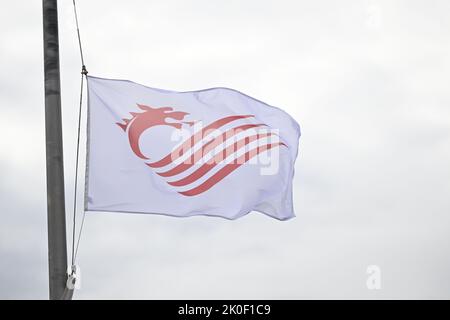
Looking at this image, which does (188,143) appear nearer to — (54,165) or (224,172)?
(224,172)

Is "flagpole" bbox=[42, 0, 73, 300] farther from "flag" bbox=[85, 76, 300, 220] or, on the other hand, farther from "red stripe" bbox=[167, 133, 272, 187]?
"red stripe" bbox=[167, 133, 272, 187]

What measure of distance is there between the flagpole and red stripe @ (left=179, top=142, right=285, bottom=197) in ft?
13.3

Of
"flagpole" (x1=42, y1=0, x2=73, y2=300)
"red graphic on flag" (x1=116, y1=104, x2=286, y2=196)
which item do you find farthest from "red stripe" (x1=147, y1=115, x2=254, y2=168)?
"flagpole" (x1=42, y1=0, x2=73, y2=300)

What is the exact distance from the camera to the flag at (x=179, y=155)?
17109 mm

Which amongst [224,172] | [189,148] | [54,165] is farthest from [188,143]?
[54,165]

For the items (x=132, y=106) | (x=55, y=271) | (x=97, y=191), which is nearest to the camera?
(x=55, y=271)

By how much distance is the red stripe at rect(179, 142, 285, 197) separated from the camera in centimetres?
1766

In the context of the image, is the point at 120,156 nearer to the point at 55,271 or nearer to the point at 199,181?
the point at 199,181

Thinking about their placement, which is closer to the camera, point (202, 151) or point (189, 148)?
point (189, 148)

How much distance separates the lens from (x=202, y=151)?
18.4 m

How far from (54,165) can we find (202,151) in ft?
16.3

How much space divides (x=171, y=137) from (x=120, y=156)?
131cm
